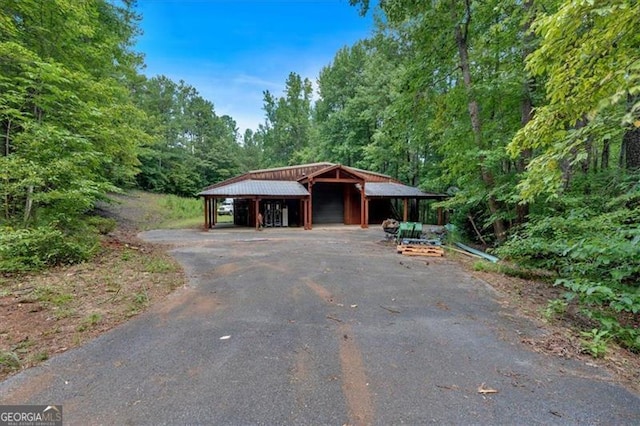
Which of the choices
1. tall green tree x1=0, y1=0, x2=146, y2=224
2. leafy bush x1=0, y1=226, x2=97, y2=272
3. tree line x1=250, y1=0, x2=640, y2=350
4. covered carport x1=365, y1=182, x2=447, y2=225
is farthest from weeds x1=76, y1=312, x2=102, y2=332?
covered carport x1=365, y1=182, x2=447, y2=225

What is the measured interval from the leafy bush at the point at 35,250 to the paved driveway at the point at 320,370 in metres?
3.21

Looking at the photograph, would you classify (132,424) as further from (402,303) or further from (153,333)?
(402,303)

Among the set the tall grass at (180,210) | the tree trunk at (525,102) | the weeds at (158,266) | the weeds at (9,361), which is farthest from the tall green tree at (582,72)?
the tall grass at (180,210)

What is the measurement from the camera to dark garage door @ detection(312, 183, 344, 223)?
865 inches

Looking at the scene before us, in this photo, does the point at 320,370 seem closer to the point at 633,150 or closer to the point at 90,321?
the point at 90,321

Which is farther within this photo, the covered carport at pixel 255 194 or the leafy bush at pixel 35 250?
the covered carport at pixel 255 194

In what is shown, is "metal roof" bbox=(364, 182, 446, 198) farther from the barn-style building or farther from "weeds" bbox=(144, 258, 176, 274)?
"weeds" bbox=(144, 258, 176, 274)

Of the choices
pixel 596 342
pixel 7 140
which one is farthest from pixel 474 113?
pixel 7 140

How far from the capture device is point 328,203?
22297 millimetres

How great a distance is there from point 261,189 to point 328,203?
5.91m

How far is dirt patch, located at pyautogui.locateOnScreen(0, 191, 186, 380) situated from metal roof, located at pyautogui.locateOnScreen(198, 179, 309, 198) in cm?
970

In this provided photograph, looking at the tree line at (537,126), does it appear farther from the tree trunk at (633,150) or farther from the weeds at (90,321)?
the weeds at (90,321)

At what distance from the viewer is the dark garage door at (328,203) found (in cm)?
2197

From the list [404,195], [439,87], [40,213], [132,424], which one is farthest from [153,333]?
[404,195]
